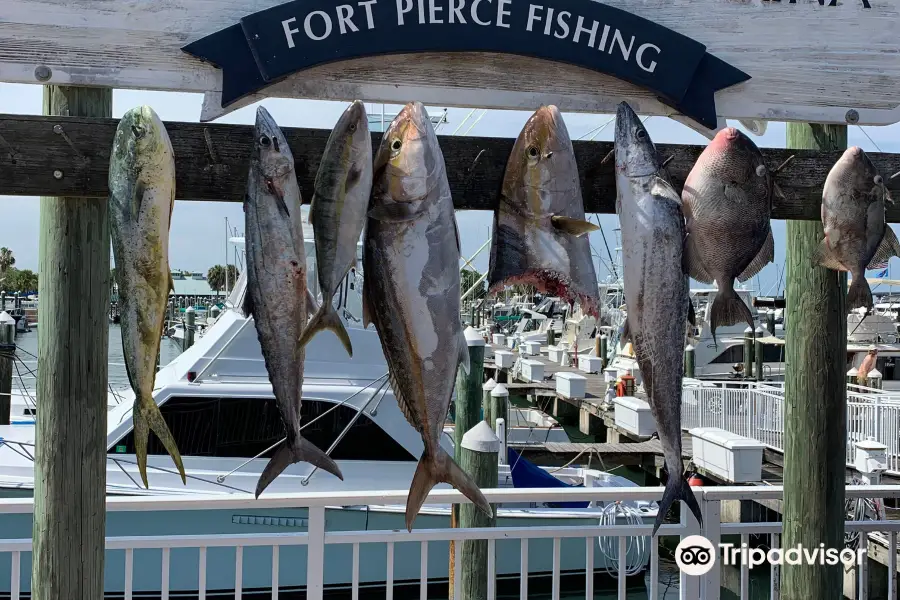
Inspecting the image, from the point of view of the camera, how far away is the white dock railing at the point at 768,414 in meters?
10.7

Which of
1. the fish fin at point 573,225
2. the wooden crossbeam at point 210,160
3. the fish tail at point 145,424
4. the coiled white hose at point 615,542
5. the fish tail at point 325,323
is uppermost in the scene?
the wooden crossbeam at point 210,160

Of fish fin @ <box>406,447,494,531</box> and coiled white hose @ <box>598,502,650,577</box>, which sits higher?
fish fin @ <box>406,447,494,531</box>

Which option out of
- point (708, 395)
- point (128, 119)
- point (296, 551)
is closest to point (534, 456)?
point (708, 395)

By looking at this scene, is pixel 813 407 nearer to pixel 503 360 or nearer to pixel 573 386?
pixel 573 386

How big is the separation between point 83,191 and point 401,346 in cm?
102

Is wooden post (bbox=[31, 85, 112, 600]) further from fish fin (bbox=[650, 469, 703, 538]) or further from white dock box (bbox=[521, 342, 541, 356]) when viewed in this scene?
white dock box (bbox=[521, 342, 541, 356])

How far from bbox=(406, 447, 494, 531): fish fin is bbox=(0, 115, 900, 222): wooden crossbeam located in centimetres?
70

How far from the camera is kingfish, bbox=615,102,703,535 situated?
69.3 inches

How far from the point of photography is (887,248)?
2174mm

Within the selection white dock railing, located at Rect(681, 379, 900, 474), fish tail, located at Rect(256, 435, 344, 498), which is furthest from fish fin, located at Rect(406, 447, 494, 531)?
white dock railing, located at Rect(681, 379, 900, 474)

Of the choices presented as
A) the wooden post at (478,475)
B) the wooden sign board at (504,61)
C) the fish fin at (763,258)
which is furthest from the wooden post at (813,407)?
the wooden post at (478,475)

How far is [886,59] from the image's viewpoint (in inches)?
100.0

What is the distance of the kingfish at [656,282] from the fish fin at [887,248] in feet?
2.51

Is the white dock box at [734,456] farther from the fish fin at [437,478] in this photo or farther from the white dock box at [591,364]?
the white dock box at [591,364]
